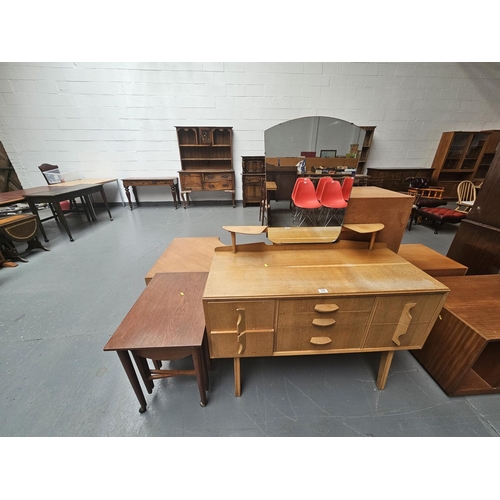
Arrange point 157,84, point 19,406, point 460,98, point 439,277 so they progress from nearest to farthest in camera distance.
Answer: point 19,406, point 439,277, point 157,84, point 460,98

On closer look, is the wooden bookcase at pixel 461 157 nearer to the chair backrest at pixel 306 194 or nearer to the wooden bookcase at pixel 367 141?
the wooden bookcase at pixel 367 141

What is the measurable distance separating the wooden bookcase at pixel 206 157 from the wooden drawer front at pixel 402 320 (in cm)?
455

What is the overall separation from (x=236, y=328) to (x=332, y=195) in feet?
3.67

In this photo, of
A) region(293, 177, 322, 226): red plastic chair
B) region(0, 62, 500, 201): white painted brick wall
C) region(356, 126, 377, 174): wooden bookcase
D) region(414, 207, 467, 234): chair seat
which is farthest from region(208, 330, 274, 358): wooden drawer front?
region(356, 126, 377, 174): wooden bookcase

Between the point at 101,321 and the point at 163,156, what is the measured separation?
175 inches

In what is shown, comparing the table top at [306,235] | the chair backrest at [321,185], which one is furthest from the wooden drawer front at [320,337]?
the chair backrest at [321,185]

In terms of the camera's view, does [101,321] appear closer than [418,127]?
Yes

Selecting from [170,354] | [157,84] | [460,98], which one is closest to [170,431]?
[170,354]

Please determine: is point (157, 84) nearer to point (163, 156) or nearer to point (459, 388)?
point (163, 156)

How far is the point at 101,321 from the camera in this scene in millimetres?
1867

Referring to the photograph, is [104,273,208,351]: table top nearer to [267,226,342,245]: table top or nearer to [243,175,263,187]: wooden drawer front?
[267,226,342,245]: table top

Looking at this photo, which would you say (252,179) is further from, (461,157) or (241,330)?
(461,157)

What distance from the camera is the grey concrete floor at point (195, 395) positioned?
1136 millimetres

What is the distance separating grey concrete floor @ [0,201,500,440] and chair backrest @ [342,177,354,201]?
1158 mm
